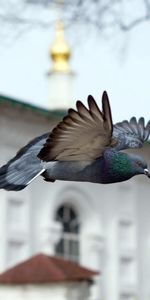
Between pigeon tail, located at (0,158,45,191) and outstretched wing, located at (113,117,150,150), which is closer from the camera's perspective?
pigeon tail, located at (0,158,45,191)

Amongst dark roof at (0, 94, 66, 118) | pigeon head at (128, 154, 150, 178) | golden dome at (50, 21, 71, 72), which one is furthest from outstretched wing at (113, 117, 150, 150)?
golden dome at (50, 21, 71, 72)

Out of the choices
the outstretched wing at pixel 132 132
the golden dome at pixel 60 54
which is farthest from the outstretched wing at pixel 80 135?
the golden dome at pixel 60 54

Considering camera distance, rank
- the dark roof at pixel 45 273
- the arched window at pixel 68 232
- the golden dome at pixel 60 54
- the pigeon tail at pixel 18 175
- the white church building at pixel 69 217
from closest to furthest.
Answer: the pigeon tail at pixel 18 175 → the dark roof at pixel 45 273 → the white church building at pixel 69 217 → the arched window at pixel 68 232 → the golden dome at pixel 60 54

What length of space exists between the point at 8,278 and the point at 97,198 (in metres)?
6.75

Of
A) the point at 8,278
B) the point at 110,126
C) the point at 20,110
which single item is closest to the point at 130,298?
the point at 20,110

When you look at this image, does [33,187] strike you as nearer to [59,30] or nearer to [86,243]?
[86,243]

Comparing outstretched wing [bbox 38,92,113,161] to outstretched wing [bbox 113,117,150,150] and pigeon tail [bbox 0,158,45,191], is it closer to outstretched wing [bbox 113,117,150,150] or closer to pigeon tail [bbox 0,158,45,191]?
pigeon tail [bbox 0,158,45,191]

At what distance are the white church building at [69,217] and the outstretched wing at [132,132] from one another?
12491 millimetres

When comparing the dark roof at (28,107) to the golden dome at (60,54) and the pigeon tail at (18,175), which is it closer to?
the golden dome at (60,54)

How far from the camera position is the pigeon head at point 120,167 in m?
2.69

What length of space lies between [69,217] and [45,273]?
23.3 feet

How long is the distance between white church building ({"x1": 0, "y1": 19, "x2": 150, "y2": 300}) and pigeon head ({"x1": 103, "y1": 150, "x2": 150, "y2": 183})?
1308cm

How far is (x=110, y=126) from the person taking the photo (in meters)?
2.73

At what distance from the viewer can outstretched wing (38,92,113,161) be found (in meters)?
2.68
